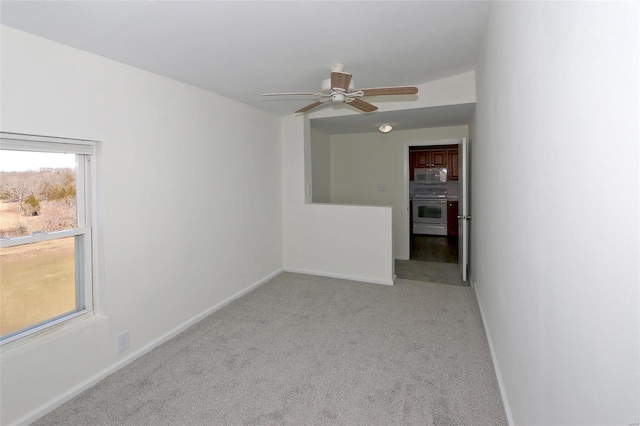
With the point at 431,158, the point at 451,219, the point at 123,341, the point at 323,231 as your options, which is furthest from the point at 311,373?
the point at 431,158

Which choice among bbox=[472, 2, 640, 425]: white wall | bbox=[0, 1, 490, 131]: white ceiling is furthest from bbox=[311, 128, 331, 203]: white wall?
bbox=[472, 2, 640, 425]: white wall

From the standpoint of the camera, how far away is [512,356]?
169 centimetres

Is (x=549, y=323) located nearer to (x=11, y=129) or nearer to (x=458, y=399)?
(x=458, y=399)

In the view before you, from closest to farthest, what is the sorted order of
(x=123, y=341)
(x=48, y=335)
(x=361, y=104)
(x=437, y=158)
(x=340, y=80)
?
(x=48, y=335), (x=123, y=341), (x=340, y=80), (x=361, y=104), (x=437, y=158)

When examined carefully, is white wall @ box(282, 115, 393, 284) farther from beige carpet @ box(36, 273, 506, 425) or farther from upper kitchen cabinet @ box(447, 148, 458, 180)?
upper kitchen cabinet @ box(447, 148, 458, 180)

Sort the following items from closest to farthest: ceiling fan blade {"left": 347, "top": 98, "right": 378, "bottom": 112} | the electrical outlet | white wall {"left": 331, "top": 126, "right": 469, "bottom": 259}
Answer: the electrical outlet, ceiling fan blade {"left": 347, "top": 98, "right": 378, "bottom": 112}, white wall {"left": 331, "top": 126, "right": 469, "bottom": 259}

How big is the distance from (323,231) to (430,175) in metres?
3.82

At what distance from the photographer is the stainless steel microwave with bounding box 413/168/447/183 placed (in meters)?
7.18

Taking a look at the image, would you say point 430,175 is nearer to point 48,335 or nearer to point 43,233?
point 43,233

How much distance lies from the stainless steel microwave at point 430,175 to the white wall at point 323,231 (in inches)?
141

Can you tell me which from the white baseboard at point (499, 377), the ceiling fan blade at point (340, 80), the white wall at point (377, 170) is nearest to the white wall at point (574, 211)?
the white baseboard at point (499, 377)

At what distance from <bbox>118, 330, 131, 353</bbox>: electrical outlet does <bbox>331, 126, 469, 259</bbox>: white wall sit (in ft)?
12.9

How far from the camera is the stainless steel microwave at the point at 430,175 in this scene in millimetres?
7180

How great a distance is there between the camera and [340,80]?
2477 mm
